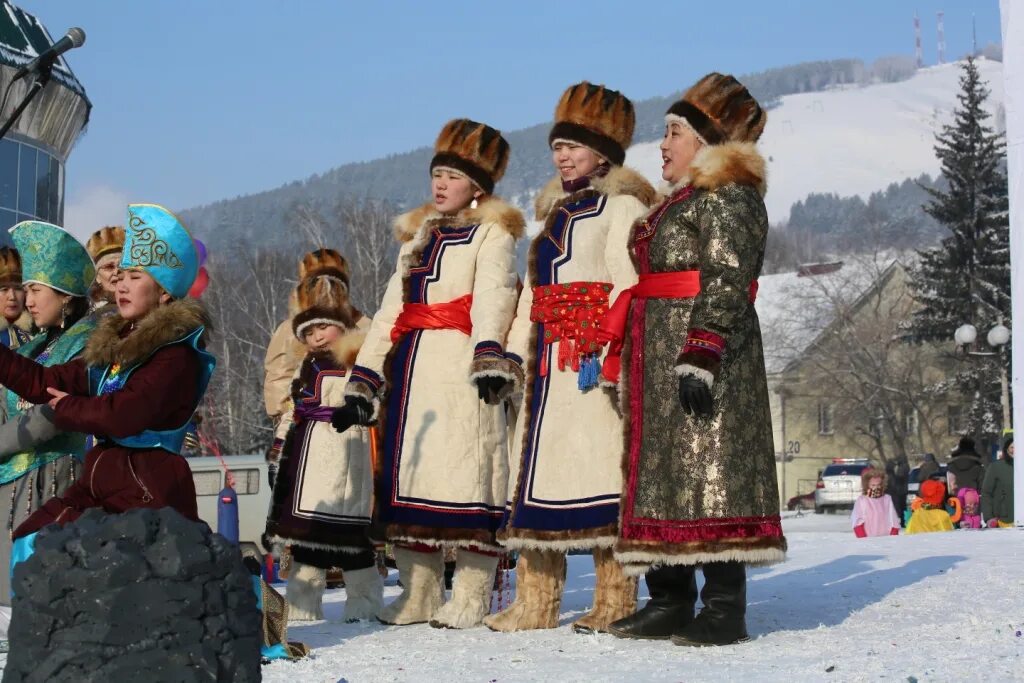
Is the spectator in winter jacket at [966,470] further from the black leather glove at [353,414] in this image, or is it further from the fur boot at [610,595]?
the fur boot at [610,595]

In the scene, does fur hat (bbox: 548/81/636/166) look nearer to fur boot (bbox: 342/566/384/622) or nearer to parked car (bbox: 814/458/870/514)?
fur boot (bbox: 342/566/384/622)

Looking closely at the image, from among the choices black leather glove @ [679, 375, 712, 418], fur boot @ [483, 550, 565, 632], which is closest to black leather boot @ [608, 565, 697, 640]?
fur boot @ [483, 550, 565, 632]

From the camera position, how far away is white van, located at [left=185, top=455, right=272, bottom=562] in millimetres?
21062

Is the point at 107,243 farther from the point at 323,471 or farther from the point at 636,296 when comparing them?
the point at 636,296

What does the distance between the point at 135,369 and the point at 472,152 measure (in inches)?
105

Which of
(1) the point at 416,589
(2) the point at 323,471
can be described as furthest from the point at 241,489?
(1) the point at 416,589

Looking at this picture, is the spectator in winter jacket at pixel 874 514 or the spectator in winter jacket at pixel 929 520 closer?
the spectator in winter jacket at pixel 929 520

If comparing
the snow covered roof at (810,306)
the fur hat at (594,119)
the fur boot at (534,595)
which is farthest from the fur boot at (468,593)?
the snow covered roof at (810,306)

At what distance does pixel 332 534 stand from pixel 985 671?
3600 millimetres

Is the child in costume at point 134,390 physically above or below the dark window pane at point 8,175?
below

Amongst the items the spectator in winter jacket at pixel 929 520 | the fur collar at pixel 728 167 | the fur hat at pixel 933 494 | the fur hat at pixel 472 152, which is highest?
the fur hat at pixel 472 152

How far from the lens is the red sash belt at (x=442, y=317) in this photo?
6.87 metres

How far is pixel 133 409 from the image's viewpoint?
4.64 m

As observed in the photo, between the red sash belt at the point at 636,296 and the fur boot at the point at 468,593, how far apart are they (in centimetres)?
120
